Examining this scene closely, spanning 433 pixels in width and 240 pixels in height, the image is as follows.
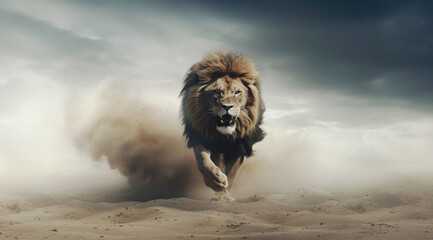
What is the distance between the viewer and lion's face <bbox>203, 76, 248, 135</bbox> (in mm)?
9961

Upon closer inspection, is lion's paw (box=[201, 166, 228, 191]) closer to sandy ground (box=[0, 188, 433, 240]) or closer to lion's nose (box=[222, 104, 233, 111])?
sandy ground (box=[0, 188, 433, 240])

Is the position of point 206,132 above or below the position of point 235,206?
above

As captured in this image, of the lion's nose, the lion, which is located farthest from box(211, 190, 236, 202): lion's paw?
the lion's nose

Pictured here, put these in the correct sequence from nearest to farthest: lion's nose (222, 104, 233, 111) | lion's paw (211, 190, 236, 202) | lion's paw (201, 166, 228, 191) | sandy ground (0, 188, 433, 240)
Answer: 1. sandy ground (0, 188, 433, 240)
2. lion's paw (201, 166, 228, 191)
3. lion's paw (211, 190, 236, 202)
4. lion's nose (222, 104, 233, 111)

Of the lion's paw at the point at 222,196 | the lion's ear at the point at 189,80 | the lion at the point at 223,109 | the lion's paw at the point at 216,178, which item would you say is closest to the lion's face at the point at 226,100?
the lion at the point at 223,109

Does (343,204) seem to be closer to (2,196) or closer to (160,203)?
(160,203)

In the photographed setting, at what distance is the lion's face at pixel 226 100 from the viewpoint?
9.96 meters

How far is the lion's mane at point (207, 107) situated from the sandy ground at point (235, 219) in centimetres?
151

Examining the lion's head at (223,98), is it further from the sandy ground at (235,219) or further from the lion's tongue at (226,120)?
the sandy ground at (235,219)

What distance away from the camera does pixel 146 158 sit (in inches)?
559

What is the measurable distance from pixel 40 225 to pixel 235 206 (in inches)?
144

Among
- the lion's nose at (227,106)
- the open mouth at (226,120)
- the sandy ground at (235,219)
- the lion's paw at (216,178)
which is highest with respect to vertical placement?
the lion's nose at (227,106)

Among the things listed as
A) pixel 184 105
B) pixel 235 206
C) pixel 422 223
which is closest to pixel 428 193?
pixel 422 223

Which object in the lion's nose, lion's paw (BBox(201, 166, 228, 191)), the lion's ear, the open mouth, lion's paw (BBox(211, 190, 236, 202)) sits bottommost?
lion's paw (BBox(211, 190, 236, 202))
